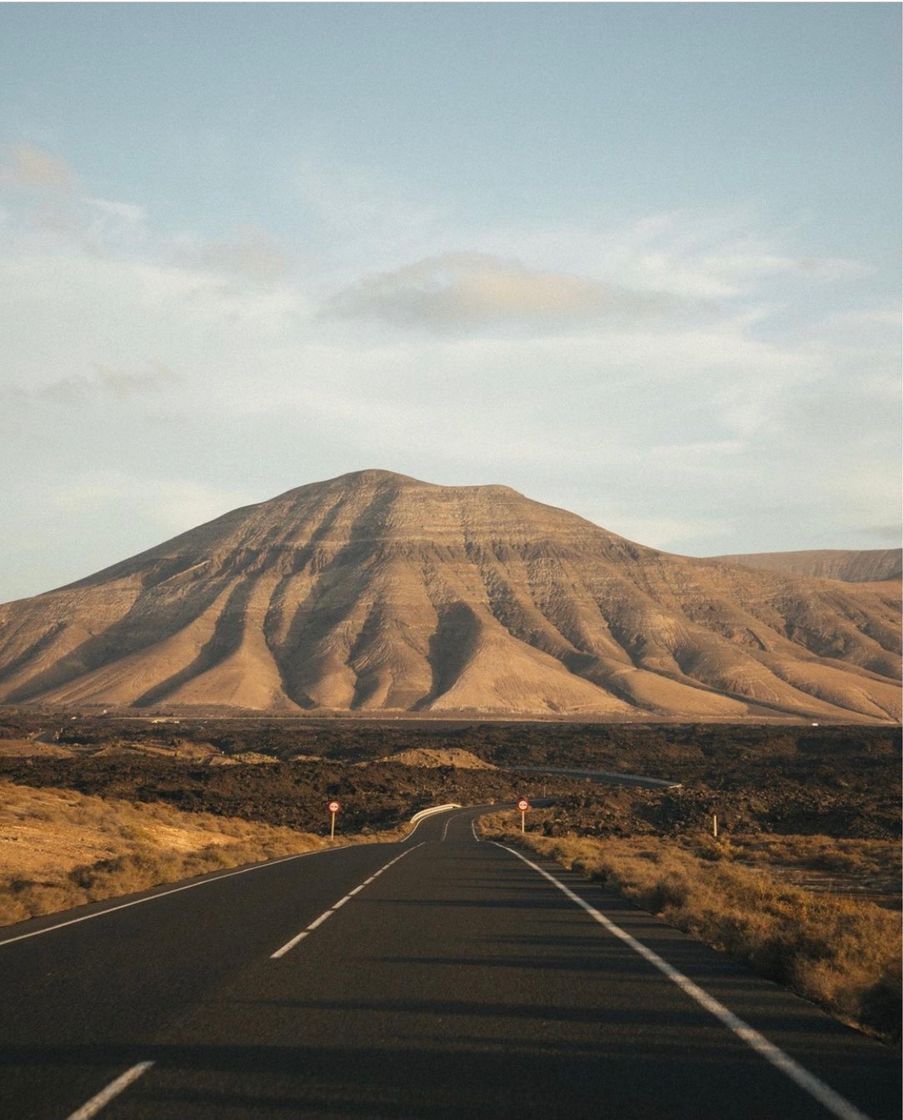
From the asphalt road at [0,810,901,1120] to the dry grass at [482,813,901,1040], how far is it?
40 cm

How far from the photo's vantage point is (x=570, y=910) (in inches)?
627

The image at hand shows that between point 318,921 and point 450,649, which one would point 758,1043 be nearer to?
point 318,921

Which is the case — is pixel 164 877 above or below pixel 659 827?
above

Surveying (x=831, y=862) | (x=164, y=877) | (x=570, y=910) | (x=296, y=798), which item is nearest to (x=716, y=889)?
(x=570, y=910)

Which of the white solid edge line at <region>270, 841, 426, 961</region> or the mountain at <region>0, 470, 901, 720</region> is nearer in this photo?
the white solid edge line at <region>270, 841, 426, 961</region>

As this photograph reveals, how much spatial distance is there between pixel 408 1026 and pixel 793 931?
578 centimetres

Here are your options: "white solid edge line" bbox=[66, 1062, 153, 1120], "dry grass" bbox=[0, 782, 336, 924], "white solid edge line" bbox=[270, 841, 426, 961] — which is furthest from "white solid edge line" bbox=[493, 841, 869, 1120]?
"dry grass" bbox=[0, 782, 336, 924]

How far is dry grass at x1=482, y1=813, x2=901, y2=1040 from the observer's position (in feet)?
30.0

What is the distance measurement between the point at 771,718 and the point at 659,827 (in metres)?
106

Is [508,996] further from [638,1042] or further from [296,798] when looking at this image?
[296,798]

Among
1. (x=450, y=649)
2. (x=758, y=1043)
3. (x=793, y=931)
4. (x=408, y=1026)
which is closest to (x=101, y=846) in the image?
(x=793, y=931)

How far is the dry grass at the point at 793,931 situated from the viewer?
9.15 metres

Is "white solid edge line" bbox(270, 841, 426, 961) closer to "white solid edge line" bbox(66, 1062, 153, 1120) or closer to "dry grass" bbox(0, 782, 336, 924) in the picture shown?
"dry grass" bbox(0, 782, 336, 924)

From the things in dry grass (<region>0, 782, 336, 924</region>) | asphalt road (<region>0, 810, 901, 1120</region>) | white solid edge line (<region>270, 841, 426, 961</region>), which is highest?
asphalt road (<region>0, 810, 901, 1120</region>)
